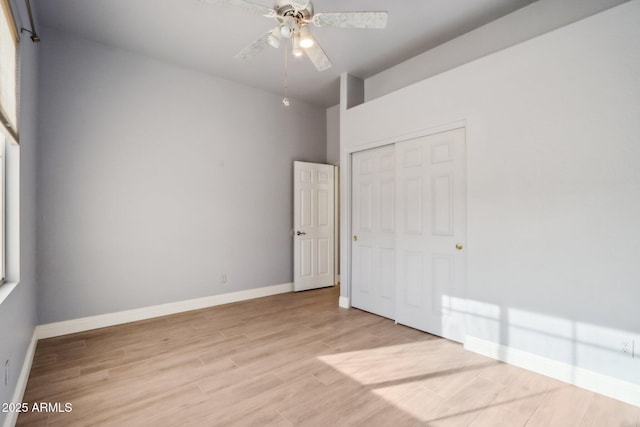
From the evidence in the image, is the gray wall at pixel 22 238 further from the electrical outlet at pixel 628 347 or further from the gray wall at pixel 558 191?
the electrical outlet at pixel 628 347

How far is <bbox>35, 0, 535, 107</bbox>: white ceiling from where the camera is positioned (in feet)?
9.69

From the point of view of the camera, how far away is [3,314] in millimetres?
1736

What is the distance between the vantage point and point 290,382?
2402mm

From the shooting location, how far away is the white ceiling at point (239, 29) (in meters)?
2.95

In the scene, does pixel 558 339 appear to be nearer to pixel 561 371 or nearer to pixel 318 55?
pixel 561 371

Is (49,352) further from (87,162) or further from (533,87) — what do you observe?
(533,87)

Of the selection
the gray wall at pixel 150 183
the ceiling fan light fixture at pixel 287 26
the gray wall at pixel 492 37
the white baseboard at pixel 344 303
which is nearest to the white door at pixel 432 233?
the white baseboard at pixel 344 303

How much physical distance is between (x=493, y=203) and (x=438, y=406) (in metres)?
1.80

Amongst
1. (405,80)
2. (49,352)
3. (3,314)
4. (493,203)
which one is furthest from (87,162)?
(493,203)

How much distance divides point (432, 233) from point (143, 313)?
3622mm

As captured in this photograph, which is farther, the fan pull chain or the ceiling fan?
the fan pull chain

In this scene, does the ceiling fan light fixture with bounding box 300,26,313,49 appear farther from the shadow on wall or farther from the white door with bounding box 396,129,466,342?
the shadow on wall

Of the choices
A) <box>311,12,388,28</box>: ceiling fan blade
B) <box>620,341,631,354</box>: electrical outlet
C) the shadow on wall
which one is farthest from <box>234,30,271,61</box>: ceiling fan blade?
<box>620,341,631,354</box>: electrical outlet

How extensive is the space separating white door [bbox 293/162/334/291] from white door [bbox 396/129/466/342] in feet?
6.51
